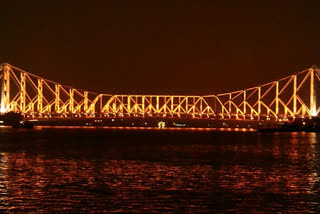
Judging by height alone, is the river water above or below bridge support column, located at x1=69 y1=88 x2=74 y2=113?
below

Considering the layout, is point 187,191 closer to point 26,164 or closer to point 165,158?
point 26,164

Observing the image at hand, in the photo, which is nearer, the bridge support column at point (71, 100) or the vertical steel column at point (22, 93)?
the vertical steel column at point (22, 93)

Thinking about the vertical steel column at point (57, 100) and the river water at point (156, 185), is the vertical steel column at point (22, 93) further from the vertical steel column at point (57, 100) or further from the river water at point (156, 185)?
the river water at point (156, 185)

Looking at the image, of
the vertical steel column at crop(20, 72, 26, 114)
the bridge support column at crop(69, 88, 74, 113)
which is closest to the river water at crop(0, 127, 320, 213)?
the vertical steel column at crop(20, 72, 26, 114)

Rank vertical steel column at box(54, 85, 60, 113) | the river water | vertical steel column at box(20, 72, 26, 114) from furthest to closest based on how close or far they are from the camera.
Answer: vertical steel column at box(54, 85, 60, 113), vertical steel column at box(20, 72, 26, 114), the river water

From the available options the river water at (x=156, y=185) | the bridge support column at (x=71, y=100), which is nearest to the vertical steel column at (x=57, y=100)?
the bridge support column at (x=71, y=100)

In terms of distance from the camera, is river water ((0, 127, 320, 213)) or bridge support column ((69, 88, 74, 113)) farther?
bridge support column ((69, 88, 74, 113))

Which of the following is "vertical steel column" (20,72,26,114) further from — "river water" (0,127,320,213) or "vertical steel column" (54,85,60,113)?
"river water" (0,127,320,213)

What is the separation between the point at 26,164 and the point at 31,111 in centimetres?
6592

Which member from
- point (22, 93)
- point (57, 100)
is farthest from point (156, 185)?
point (57, 100)

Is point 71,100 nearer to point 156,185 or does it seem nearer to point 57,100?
point 57,100

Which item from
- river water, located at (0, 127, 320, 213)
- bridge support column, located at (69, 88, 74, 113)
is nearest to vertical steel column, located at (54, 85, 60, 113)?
bridge support column, located at (69, 88, 74, 113)

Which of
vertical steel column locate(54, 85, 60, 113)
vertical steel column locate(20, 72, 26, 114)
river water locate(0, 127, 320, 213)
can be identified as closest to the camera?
river water locate(0, 127, 320, 213)

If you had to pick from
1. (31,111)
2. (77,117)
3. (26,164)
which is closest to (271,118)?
(77,117)
